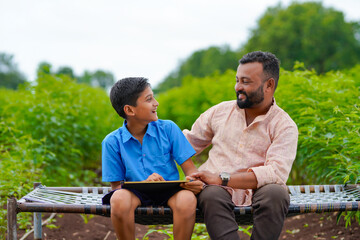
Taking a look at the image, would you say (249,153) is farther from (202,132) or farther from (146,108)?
(146,108)

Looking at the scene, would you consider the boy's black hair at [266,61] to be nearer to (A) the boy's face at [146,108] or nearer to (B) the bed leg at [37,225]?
(A) the boy's face at [146,108]

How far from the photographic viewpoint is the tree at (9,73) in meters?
69.9

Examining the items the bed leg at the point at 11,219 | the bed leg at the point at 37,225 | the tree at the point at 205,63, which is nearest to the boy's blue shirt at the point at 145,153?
the bed leg at the point at 11,219

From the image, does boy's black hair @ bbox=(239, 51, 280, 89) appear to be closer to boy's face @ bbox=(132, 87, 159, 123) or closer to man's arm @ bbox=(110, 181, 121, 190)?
boy's face @ bbox=(132, 87, 159, 123)

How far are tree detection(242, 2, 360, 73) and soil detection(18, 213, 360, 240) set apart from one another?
2769 centimetres

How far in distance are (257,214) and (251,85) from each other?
0.80 m

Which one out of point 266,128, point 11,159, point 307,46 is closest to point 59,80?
point 11,159

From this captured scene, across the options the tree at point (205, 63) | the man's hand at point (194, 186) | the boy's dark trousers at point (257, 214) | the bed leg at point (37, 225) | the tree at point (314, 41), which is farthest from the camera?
the tree at point (205, 63)

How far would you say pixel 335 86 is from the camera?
4418mm

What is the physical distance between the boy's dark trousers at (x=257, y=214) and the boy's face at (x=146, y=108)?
0.61 metres

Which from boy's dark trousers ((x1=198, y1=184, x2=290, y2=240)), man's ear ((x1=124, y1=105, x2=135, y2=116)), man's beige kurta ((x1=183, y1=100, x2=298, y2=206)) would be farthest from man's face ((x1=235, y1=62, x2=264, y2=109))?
man's ear ((x1=124, y1=105, x2=135, y2=116))

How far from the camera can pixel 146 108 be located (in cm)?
286

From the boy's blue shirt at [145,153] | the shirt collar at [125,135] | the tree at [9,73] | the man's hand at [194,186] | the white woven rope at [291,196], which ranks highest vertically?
the tree at [9,73]

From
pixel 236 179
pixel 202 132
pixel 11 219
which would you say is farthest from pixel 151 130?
pixel 11 219
